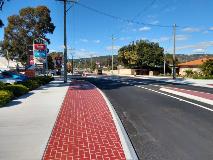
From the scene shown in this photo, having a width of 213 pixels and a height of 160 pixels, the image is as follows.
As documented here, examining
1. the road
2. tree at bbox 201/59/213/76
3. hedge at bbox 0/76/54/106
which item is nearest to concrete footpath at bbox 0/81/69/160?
hedge at bbox 0/76/54/106

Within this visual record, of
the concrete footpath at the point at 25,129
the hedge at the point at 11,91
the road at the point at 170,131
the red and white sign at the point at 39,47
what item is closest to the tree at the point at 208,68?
the red and white sign at the point at 39,47

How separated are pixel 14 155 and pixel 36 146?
786 mm

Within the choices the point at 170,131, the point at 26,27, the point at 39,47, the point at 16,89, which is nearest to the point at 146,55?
the point at 26,27

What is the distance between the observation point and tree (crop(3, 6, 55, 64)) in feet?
221

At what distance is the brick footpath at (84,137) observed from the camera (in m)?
7.27

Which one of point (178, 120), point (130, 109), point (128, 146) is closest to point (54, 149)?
point (128, 146)

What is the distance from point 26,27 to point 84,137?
6252cm

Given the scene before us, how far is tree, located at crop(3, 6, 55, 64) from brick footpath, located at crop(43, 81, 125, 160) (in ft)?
186

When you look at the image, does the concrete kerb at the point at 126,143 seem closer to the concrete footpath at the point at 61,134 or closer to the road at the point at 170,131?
the concrete footpath at the point at 61,134

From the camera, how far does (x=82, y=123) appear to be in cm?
1087

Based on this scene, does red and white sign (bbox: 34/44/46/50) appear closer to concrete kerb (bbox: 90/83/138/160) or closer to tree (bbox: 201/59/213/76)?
concrete kerb (bbox: 90/83/138/160)

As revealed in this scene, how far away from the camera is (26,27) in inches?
2675

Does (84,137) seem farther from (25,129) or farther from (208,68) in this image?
(208,68)

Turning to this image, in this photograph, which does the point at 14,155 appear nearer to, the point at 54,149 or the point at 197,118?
the point at 54,149
